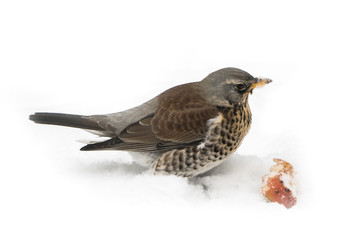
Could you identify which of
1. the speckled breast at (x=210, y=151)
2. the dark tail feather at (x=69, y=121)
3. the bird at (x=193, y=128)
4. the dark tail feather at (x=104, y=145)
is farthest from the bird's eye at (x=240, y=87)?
the dark tail feather at (x=69, y=121)

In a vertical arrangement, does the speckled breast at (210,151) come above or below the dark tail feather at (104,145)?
below

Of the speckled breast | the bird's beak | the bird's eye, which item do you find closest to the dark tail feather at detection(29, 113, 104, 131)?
the speckled breast

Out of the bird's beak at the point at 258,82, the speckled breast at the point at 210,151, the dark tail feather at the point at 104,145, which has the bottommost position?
the speckled breast at the point at 210,151

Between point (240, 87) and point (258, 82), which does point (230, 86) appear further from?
point (258, 82)

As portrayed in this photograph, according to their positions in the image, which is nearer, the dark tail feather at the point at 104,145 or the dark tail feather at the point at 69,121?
the dark tail feather at the point at 104,145

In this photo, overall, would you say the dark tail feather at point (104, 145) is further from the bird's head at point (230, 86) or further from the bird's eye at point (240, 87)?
the bird's eye at point (240, 87)

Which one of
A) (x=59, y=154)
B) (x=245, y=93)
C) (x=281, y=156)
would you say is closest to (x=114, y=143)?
(x=59, y=154)
